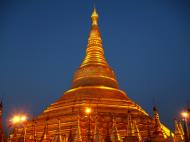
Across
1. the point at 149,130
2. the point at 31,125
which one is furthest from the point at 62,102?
the point at 149,130

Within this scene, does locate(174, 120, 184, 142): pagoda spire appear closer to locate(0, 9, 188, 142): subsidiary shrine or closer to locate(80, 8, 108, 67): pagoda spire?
locate(0, 9, 188, 142): subsidiary shrine

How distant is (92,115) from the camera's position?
83.3 feet

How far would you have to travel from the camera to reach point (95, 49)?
36.2 m

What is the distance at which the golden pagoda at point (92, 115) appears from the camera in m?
22.4

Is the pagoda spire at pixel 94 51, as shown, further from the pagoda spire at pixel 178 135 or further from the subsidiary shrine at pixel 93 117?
the pagoda spire at pixel 178 135

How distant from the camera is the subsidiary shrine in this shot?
2158 centimetres

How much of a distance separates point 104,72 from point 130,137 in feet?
50.9

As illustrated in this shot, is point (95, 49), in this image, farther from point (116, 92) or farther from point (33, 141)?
point (33, 141)

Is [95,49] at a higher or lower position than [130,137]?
higher

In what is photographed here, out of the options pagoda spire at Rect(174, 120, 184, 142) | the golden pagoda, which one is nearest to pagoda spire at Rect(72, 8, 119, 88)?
the golden pagoda

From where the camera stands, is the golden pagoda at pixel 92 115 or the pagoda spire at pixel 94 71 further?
the pagoda spire at pixel 94 71

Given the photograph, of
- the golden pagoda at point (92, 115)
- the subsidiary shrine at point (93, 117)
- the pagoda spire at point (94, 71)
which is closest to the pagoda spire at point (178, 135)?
the subsidiary shrine at point (93, 117)

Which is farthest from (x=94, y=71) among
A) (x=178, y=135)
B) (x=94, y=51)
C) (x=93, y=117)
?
(x=178, y=135)

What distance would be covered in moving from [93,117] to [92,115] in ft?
1.18
